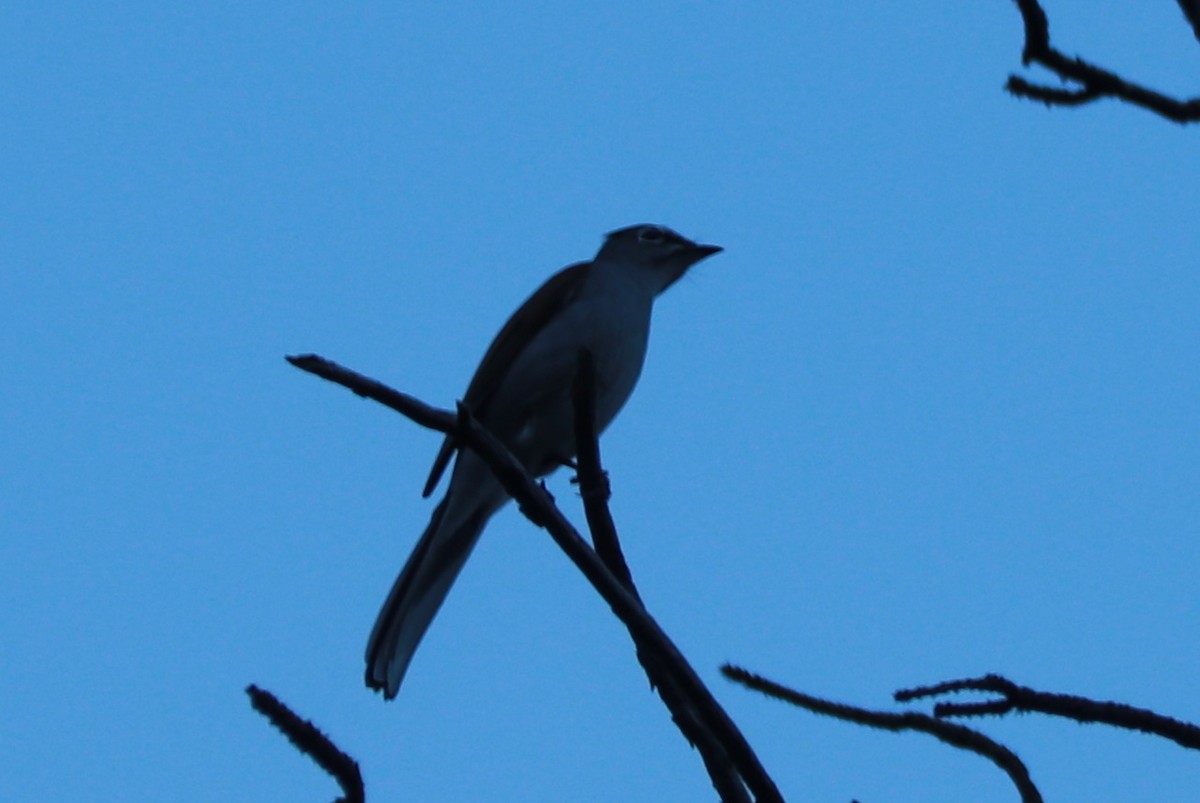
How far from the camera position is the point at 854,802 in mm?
2543

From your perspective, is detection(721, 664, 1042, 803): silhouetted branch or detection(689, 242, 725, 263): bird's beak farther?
detection(689, 242, 725, 263): bird's beak

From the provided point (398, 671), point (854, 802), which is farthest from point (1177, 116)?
point (398, 671)

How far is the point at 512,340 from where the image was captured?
728 centimetres

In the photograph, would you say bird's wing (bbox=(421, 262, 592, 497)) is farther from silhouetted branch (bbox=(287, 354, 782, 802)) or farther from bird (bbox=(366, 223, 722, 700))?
silhouetted branch (bbox=(287, 354, 782, 802))

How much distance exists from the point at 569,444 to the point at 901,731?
4101 millimetres

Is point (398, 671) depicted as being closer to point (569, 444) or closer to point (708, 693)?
point (569, 444)

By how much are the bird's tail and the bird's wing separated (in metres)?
0.29

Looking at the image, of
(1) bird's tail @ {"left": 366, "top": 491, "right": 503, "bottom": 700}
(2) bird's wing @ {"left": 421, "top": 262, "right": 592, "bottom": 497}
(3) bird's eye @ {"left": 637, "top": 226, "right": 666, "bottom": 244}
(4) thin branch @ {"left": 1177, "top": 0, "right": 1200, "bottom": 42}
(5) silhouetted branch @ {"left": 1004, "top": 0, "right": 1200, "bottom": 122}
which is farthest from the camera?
(3) bird's eye @ {"left": 637, "top": 226, "right": 666, "bottom": 244}

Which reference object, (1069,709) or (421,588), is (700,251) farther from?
(1069,709)

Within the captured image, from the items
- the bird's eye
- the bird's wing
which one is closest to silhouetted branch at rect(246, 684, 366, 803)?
the bird's wing

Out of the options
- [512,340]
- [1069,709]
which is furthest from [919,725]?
[512,340]

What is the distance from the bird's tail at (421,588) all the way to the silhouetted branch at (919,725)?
2663mm

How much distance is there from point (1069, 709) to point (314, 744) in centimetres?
118

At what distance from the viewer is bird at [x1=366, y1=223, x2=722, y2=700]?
6422mm
